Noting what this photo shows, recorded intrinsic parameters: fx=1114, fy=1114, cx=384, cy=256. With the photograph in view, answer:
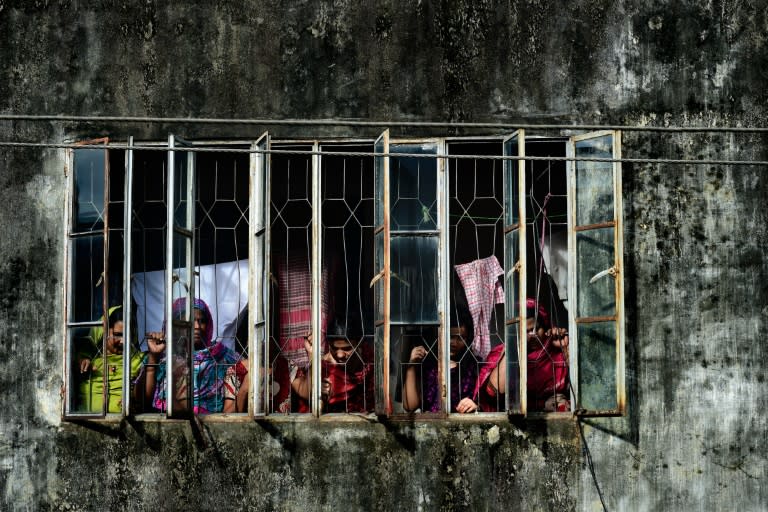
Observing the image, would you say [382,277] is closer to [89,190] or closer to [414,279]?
[414,279]

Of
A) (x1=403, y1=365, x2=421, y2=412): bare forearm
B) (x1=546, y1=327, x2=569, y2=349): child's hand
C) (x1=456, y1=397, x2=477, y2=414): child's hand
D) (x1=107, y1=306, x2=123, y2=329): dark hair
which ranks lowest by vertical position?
(x1=456, y1=397, x2=477, y2=414): child's hand

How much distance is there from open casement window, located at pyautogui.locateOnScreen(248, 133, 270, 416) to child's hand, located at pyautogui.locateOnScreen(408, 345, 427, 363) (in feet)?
2.58

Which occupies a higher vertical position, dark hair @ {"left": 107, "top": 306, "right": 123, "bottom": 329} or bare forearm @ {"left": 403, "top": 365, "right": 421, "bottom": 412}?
dark hair @ {"left": 107, "top": 306, "right": 123, "bottom": 329}

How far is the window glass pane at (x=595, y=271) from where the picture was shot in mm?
5957

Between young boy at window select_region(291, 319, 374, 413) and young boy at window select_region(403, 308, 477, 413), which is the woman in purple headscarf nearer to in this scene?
young boy at window select_region(291, 319, 374, 413)

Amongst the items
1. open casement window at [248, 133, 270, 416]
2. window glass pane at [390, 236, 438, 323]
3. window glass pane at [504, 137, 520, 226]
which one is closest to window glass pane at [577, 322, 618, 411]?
window glass pane at [504, 137, 520, 226]

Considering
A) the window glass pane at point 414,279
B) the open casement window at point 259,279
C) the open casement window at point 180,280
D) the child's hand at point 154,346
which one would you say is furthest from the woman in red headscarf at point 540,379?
the child's hand at point 154,346

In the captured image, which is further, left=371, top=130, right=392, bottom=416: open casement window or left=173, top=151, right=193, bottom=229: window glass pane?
left=173, top=151, right=193, bottom=229: window glass pane

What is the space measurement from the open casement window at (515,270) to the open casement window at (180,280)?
5.56 ft

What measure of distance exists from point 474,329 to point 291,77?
5.73 feet

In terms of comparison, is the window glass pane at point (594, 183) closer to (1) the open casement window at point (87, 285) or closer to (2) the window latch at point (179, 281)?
(2) the window latch at point (179, 281)

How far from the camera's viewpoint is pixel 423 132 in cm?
621

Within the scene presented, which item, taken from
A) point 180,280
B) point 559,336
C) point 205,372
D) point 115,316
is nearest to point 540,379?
point 559,336

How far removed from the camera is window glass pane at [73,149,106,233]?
626 cm
